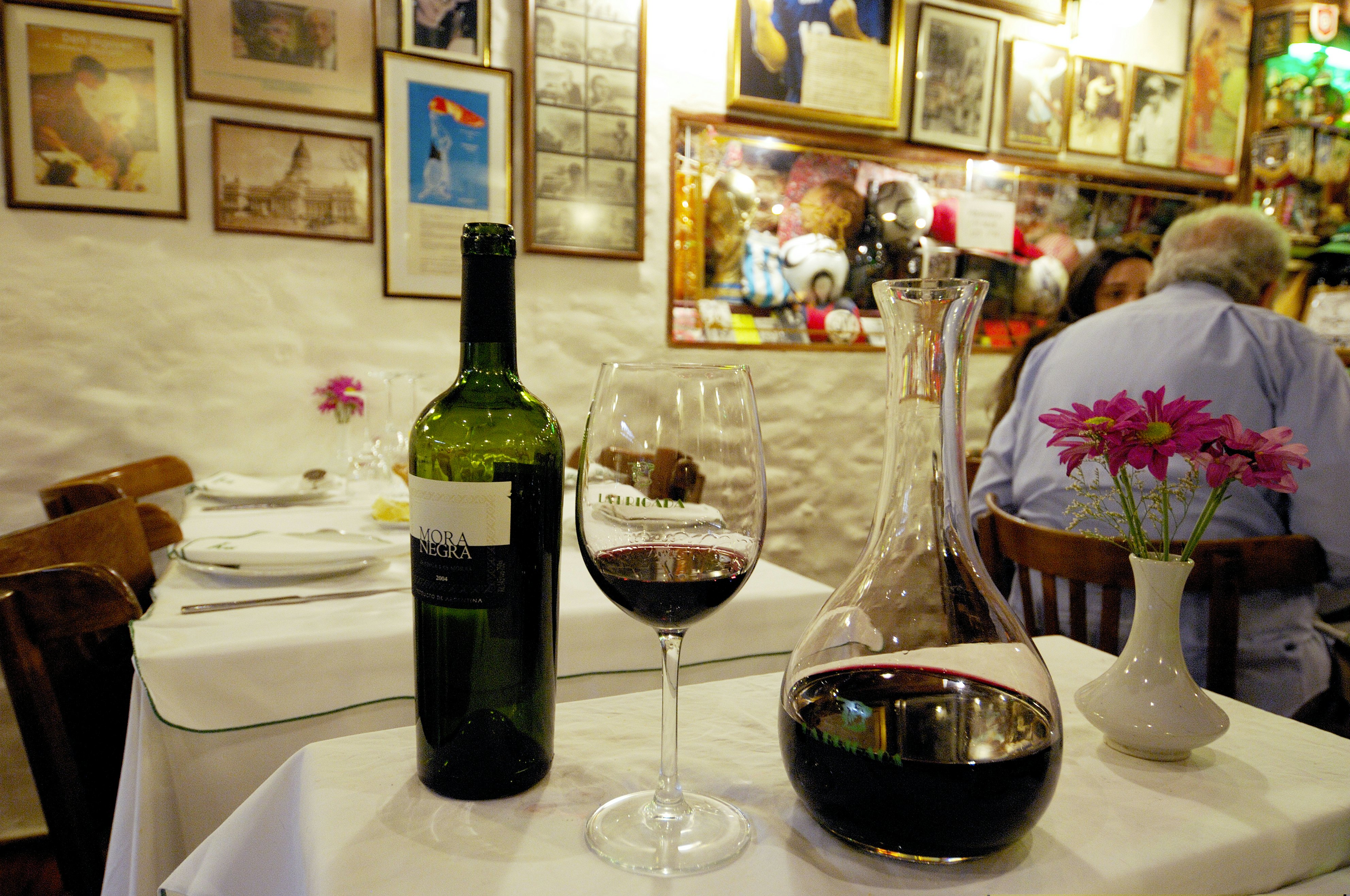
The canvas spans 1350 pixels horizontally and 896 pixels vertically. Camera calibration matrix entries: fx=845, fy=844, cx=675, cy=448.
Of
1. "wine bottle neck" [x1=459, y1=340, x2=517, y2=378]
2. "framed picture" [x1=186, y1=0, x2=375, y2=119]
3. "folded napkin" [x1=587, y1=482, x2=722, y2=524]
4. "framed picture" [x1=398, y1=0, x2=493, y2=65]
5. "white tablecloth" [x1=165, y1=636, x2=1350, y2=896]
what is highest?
"framed picture" [x1=398, y1=0, x2=493, y2=65]

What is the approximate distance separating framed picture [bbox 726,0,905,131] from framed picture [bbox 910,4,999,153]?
104 mm

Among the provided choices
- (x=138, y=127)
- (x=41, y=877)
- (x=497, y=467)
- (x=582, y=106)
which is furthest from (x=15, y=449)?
(x=497, y=467)

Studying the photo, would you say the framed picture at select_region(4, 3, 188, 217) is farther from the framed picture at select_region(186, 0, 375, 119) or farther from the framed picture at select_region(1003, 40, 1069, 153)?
the framed picture at select_region(1003, 40, 1069, 153)

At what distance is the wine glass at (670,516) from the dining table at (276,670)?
0.79 ft

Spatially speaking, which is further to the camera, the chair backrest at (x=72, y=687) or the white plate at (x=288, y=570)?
the white plate at (x=288, y=570)

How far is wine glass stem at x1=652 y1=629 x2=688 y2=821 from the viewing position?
1.51 ft

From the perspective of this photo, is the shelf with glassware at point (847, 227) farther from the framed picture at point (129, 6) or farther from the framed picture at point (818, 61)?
the framed picture at point (129, 6)

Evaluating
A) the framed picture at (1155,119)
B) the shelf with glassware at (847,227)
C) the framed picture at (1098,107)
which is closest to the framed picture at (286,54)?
the shelf with glassware at (847,227)

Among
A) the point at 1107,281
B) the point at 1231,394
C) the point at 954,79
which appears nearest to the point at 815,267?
the point at 954,79

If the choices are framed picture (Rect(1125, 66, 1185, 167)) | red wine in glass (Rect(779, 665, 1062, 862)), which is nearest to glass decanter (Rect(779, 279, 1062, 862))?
red wine in glass (Rect(779, 665, 1062, 862))

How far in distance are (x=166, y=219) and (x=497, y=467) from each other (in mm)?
2041

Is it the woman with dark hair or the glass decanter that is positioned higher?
the woman with dark hair

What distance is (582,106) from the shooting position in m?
2.47

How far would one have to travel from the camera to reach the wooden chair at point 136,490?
1.53 meters
